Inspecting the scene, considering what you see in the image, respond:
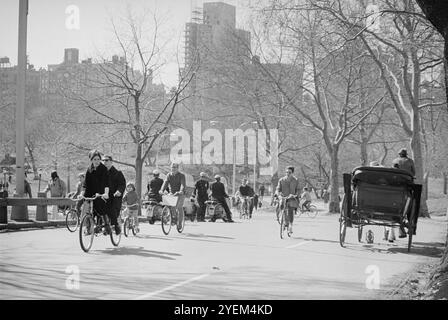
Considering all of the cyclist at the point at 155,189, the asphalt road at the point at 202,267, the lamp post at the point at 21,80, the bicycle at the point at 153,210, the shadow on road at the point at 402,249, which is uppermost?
the lamp post at the point at 21,80

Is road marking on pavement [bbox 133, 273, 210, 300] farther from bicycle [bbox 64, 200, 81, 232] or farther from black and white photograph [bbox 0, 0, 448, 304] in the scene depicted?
bicycle [bbox 64, 200, 81, 232]

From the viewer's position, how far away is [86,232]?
1354cm

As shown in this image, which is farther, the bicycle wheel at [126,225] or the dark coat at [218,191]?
the dark coat at [218,191]

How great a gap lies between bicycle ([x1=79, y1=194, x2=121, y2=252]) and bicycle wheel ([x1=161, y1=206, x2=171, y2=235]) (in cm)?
354

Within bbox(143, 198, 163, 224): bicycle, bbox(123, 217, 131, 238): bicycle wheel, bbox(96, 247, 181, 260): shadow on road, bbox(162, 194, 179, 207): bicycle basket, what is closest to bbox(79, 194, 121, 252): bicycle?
bbox(96, 247, 181, 260): shadow on road

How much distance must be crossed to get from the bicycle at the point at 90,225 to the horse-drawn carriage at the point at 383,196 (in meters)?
4.86

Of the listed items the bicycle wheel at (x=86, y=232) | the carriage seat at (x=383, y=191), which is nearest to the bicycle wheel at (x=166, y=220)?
the bicycle wheel at (x=86, y=232)

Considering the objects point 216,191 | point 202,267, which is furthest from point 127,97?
point 202,267

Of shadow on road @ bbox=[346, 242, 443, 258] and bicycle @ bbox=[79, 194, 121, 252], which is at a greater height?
bicycle @ bbox=[79, 194, 121, 252]

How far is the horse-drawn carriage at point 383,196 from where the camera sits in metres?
14.7

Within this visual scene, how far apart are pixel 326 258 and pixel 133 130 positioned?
20.5 metres

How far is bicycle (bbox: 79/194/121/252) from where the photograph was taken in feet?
43.9

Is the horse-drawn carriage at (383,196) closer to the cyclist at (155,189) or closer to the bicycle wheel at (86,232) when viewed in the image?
the bicycle wheel at (86,232)
